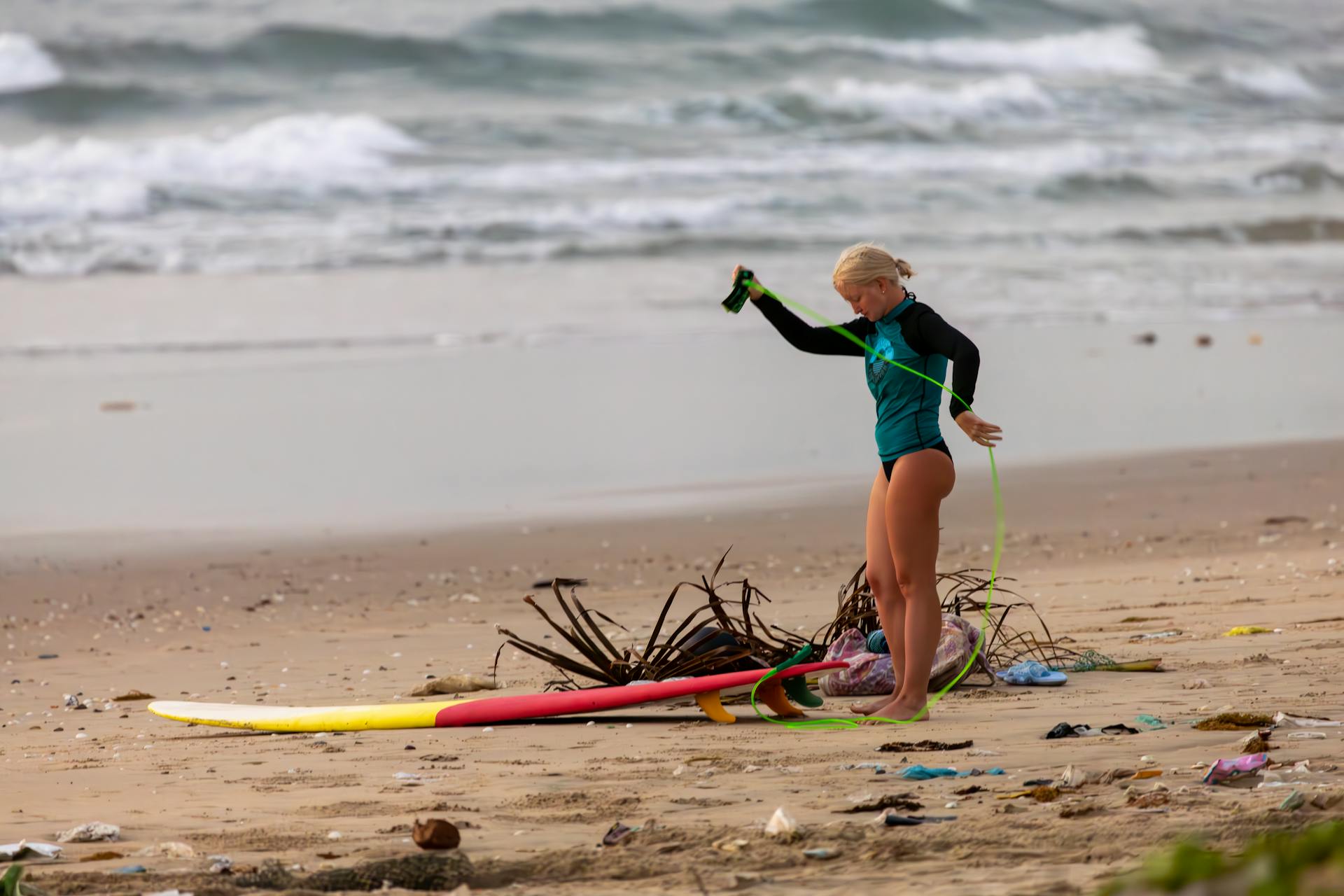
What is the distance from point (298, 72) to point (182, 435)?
23.8 meters

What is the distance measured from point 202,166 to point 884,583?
2324 centimetres

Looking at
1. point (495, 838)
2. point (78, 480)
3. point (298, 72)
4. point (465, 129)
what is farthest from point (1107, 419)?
point (298, 72)

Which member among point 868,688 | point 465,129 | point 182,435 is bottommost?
point 868,688

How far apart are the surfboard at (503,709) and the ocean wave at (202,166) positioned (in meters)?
18.9

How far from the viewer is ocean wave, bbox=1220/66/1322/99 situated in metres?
37.8

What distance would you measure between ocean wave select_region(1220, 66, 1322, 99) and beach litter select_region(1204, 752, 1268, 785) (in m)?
37.2

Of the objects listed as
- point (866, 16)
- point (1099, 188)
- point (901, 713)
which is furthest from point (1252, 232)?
point (901, 713)

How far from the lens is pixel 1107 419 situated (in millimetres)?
11836

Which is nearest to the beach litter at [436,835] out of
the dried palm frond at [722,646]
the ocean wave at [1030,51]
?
the dried palm frond at [722,646]

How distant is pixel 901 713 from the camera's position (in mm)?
4797

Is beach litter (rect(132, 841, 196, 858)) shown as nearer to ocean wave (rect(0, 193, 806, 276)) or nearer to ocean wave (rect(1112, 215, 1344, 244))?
ocean wave (rect(0, 193, 806, 276))

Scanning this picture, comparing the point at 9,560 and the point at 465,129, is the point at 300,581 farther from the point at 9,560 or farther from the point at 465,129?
the point at 465,129

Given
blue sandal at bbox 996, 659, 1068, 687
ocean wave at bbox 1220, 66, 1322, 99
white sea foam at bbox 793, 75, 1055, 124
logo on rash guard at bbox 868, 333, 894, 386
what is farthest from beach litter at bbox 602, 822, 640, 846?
ocean wave at bbox 1220, 66, 1322, 99

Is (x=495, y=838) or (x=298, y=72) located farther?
(x=298, y=72)
